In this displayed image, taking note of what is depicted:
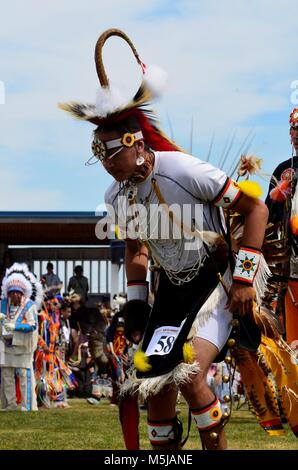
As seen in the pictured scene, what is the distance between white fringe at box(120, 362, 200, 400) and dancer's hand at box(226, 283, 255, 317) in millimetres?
349

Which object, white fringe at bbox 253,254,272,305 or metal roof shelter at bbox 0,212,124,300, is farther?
metal roof shelter at bbox 0,212,124,300

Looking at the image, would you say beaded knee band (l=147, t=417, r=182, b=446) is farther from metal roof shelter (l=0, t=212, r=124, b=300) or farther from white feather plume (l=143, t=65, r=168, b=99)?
metal roof shelter (l=0, t=212, r=124, b=300)

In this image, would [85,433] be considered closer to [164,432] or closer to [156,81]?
[164,432]

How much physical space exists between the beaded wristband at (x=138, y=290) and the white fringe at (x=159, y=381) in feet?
1.56

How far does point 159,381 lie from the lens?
15.2ft

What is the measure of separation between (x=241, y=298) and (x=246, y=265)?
16cm

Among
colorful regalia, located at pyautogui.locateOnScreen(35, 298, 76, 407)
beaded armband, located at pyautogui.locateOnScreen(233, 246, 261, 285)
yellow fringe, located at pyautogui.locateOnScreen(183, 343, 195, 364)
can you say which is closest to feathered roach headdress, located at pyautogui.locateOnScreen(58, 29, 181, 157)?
beaded armband, located at pyautogui.locateOnScreen(233, 246, 261, 285)

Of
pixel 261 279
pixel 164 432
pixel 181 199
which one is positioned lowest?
pixel 164 432

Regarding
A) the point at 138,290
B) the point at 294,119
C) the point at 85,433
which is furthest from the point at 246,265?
the point at 85,433

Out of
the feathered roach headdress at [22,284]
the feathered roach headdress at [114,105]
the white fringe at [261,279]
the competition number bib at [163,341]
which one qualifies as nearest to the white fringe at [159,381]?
the competition number bib at [163,341]

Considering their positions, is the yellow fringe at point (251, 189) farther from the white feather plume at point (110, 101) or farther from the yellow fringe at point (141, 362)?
the yellow fringe at point (141, 362)

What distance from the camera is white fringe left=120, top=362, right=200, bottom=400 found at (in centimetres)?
452

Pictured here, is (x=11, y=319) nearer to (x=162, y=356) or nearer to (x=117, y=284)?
(x=117, y=284)

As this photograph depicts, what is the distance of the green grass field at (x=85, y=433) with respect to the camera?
770 cm
